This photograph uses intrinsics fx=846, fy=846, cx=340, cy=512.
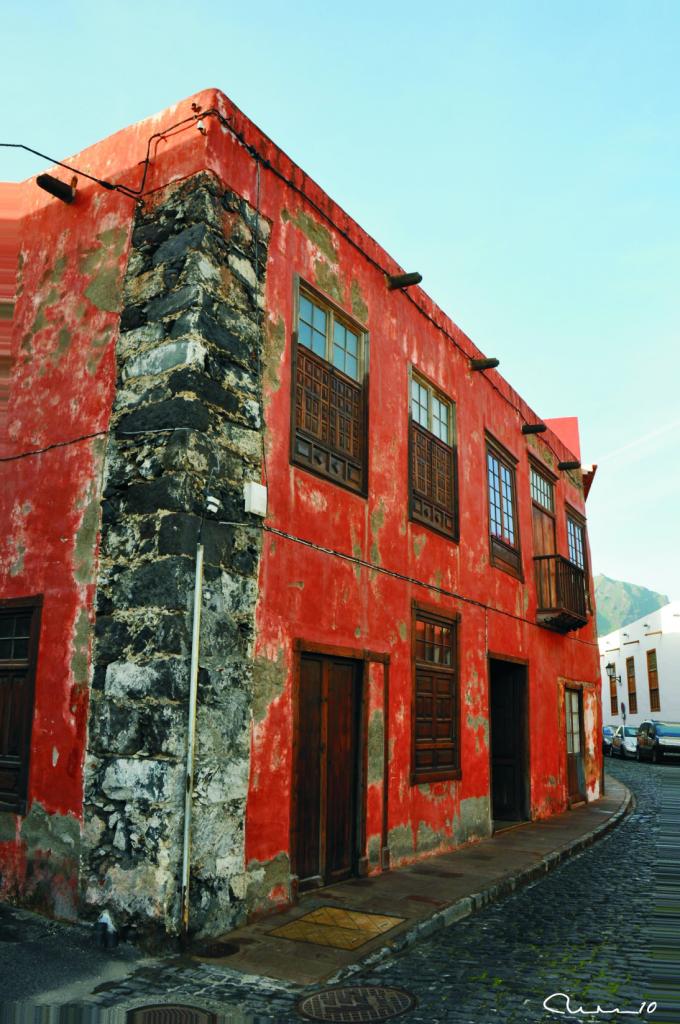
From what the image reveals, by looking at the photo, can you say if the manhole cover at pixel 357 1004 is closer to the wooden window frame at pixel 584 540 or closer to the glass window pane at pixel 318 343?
the glass window pane at pixel 318 343

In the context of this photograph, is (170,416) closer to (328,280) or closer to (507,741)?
(328,280)

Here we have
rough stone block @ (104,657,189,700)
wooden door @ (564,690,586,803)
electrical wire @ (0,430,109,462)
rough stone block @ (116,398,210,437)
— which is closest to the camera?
rough stone block @ (104,657,189,700)

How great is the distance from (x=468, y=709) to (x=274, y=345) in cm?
567

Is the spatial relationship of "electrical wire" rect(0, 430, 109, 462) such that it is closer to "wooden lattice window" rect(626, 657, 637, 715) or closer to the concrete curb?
the concrete curb

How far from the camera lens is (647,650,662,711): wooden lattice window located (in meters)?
35.9

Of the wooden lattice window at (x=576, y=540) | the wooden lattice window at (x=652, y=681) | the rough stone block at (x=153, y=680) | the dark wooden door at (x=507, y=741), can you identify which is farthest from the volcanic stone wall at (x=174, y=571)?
the wooden lattice window at (x=652, y=681)

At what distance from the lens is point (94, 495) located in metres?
6.63

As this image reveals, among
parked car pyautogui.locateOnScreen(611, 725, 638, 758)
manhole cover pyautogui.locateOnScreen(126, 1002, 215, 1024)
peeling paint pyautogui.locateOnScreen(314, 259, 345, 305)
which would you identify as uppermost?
peeling paint pyautogui.locateOnScreen(314, 259, 345, 305)

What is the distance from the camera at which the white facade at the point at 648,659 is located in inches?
1364

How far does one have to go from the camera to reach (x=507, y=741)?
1319 cm

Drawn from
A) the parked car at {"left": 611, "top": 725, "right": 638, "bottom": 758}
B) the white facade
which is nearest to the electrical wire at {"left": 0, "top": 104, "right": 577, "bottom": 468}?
the parked car at {"left": 611, "top": 725, "right": 638, "bottom": 758}

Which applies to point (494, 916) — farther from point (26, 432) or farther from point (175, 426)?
point (26, 432)

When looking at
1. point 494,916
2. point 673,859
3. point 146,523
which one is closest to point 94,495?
point 146,523

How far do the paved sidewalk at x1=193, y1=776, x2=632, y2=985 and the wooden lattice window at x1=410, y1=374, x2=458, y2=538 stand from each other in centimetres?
379
